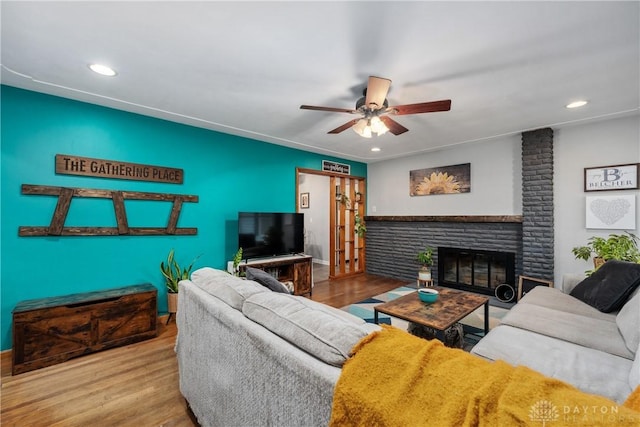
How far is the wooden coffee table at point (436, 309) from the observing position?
82.5 inches

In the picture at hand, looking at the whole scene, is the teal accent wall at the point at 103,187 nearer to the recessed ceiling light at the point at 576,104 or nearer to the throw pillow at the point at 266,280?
the throw pillow at the point at 266,280

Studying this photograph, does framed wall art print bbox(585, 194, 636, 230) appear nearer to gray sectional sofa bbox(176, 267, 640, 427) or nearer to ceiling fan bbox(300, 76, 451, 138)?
gray sectional sofa bbox(176, 267, 640, 427)

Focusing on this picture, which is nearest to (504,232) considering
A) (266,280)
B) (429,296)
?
(429,296)

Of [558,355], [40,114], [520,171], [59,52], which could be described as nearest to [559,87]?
[520,171]

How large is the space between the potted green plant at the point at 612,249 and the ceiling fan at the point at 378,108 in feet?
8.12

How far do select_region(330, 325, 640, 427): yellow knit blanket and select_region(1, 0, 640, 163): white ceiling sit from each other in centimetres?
169

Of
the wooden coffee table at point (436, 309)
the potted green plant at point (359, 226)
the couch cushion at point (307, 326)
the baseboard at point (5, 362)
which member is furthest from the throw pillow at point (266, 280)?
the potted green plant at point (359, 226)

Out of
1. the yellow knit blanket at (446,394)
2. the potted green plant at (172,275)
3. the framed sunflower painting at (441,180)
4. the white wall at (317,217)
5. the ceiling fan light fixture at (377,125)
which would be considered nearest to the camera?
the yellow knit blanket at (446,394)

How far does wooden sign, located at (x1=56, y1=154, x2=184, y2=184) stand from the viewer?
2.66m

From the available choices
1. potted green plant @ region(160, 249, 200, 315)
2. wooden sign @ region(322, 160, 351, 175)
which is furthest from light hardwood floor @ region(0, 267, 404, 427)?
wooden sign @ region(322, 160, 351, 175)

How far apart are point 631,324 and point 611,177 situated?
8.25ft

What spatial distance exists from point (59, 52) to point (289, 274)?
3318 millimetres

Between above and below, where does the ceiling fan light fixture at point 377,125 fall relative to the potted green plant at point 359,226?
above

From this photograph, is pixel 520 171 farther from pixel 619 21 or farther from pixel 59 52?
pixel 59 52
